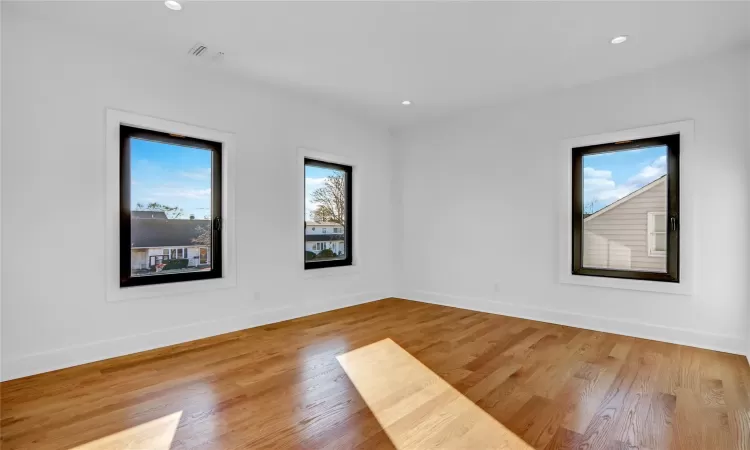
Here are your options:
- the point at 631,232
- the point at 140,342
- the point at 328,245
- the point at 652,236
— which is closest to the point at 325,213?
the point at 328,245

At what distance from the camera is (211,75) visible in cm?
391

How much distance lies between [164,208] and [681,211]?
5047mm

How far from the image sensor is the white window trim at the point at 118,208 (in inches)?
127

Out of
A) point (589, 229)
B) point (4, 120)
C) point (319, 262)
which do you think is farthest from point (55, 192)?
point (589, 229)

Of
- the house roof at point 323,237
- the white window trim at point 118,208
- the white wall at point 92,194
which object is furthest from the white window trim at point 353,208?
the white window trim at point 118,208

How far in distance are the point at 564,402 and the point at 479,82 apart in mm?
3251

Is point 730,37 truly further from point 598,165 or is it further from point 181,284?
point 181,284

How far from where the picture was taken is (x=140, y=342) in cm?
338

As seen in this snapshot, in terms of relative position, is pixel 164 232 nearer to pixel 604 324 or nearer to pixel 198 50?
pixel 198 50

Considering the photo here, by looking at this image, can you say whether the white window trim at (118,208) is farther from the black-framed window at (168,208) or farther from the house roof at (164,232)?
the house roof at (164,232)

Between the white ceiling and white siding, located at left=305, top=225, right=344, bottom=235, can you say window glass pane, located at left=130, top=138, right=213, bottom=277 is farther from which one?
white siding, located at left=305, top=225, right=344, bottom=235

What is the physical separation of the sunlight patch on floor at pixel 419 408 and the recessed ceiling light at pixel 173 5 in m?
2.98

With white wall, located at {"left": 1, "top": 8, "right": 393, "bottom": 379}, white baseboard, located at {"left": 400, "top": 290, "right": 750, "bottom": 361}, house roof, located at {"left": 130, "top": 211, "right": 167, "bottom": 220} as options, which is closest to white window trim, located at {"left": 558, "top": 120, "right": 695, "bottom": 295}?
white baseboard, located at {"left": 400, "top": 290, "right": 750, "bottom": 361}

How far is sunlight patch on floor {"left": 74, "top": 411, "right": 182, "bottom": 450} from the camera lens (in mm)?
1894
